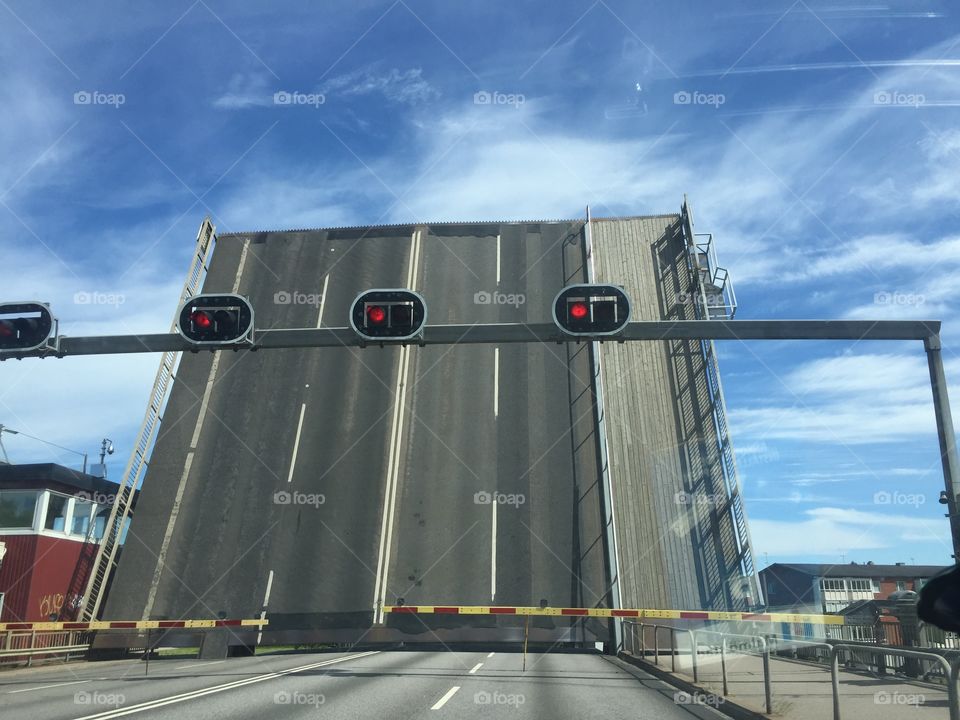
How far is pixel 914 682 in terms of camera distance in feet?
30.6

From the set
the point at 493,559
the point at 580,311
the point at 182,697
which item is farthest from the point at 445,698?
the point at 493,559

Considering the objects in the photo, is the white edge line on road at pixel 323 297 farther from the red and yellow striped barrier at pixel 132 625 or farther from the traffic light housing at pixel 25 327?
the traffic light housing at pixel 25 327

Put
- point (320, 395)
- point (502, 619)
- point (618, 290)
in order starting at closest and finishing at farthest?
1. point (618, 290)
2. point (502, 619)
3. point (320, 395)

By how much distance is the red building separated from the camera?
51.1 feet

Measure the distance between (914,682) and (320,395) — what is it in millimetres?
12444

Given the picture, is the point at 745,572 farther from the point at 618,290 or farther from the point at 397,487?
the point at 618,290

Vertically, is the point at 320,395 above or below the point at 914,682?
above

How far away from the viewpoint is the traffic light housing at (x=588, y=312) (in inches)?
321

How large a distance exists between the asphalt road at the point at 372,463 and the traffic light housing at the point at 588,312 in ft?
26.3

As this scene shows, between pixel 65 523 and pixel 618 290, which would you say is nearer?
pixel 618 290

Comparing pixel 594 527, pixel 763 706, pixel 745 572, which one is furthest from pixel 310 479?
pixel 763 706

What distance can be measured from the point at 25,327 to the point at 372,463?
8.66 m

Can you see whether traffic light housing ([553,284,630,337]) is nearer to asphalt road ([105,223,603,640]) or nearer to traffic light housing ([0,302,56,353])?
traffic light housing ([0,302,56,353])

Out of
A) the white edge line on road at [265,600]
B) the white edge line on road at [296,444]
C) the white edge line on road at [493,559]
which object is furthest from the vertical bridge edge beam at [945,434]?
the white edge line on road at [296,444]
